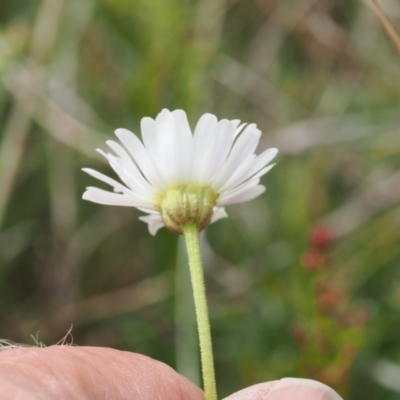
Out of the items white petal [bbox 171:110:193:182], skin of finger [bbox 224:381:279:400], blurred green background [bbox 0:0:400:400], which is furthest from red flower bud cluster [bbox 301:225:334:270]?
white petal [bbox 171:110:193:182]

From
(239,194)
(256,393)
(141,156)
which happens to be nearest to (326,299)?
(256,393)

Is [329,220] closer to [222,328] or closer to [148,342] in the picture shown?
[222,328]

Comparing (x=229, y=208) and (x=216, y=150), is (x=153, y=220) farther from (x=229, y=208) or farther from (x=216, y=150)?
(x=229, y=208)

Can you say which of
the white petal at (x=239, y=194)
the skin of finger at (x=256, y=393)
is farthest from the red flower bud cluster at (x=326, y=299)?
the white petal at (x=239, y=194)

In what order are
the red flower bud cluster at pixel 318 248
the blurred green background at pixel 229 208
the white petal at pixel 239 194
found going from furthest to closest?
1. the blurred green background at pixel 229 208
2. the red flower bud cluster at pixel 318 248
3. the white petal at pixel 239 194

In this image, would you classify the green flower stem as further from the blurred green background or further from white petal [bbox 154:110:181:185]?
→ the blurred green background

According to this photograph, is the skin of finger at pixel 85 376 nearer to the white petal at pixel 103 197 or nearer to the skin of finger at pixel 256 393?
the skin of finger at pixel 256 393

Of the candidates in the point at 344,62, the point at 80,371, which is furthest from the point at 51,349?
the point at 344,62
